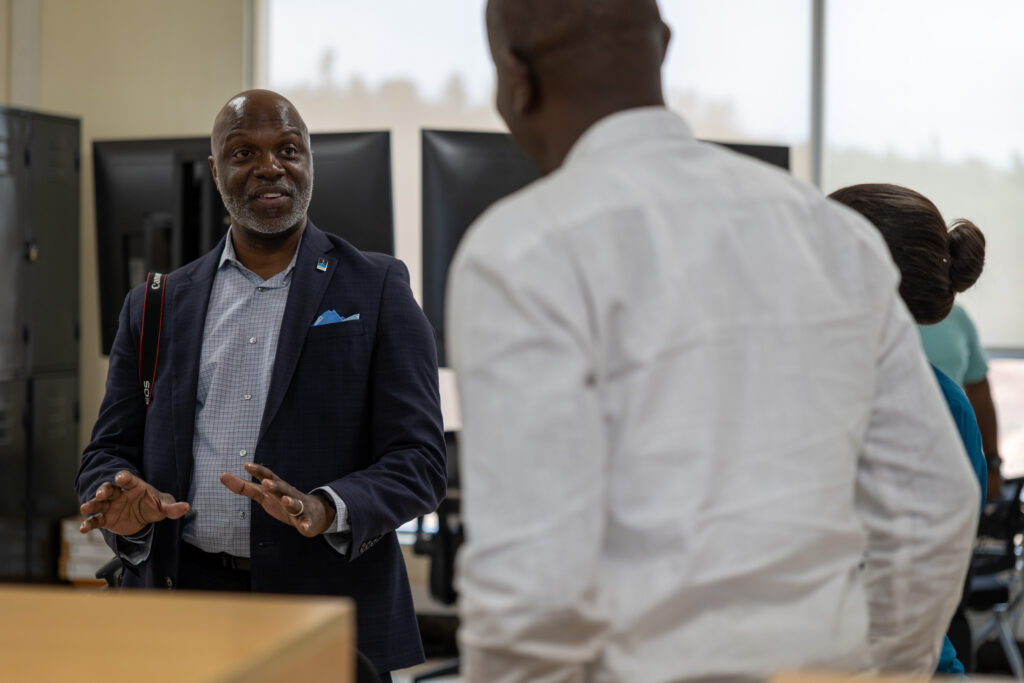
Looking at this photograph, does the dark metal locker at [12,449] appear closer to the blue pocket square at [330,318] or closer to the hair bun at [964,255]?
the blue pocket square at [330,318]

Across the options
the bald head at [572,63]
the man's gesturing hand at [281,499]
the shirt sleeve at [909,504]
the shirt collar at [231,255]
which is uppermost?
the bald head at [572,63]

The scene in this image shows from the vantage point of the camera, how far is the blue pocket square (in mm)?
1862

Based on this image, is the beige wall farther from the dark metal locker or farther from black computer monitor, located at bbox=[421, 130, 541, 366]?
black computer monitor, located at bbox=[421, 130, 541, 366]

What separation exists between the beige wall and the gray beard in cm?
353

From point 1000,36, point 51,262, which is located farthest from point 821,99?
point 51,262

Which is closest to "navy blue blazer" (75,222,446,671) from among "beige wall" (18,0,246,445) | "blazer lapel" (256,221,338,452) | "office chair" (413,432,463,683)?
"blazer lapel" (256,221,338,452)

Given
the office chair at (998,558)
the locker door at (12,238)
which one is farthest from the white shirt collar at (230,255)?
the locker door at (12,238)

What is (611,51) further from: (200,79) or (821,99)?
(200,79)

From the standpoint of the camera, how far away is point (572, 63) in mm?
982

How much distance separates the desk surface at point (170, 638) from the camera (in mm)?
632

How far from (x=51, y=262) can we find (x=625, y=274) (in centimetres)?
461

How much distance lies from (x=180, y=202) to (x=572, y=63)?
3.42 m

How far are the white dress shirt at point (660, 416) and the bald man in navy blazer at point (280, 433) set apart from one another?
0.88 metres

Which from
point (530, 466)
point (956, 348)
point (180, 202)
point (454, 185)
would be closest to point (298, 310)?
point (530, 466)
